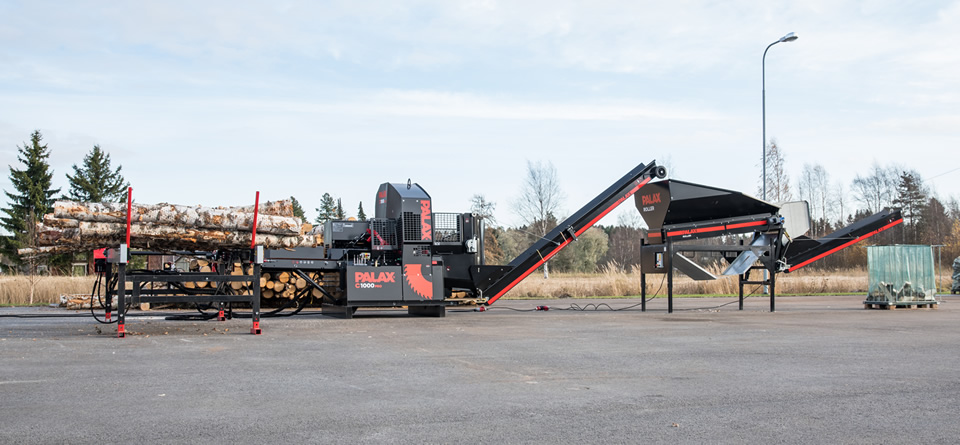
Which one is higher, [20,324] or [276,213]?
[276,213]

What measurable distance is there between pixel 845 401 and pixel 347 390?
4.11 metres

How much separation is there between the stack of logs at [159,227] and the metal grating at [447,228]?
437 centimetres

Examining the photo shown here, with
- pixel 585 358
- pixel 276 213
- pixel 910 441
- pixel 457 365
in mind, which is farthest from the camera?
pixel 276 213

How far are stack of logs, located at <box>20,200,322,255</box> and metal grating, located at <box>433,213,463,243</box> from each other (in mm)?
4374

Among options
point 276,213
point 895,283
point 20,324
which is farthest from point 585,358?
point 895,283

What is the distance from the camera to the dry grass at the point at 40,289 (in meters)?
22.0

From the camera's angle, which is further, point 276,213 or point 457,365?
point 276,213

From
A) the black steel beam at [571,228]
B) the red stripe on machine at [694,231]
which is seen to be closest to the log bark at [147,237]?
the black steel beam at [571,228]

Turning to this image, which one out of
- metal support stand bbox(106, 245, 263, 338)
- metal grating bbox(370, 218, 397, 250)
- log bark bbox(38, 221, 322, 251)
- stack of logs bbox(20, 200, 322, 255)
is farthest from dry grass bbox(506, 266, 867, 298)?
metal support stand bbox(106, 245, 263, 338)

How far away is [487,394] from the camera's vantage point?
6316 mm

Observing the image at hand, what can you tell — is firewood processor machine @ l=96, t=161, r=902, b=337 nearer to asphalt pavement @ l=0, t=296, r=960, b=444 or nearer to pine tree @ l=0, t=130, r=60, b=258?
asphalt pavement @ l=0, t=296, r=960, b=444

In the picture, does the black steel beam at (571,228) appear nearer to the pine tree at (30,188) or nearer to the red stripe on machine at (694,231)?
the red stripe on machine at (694,231)

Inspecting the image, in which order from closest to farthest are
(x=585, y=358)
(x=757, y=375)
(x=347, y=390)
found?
(x=347, y=390) < (x=757, y=375) < (x=585, y=358)

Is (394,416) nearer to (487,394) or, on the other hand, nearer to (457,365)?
(487,394)
